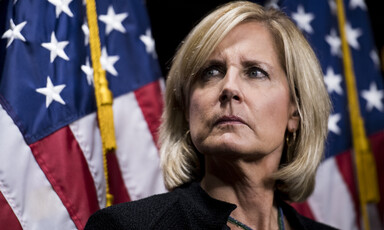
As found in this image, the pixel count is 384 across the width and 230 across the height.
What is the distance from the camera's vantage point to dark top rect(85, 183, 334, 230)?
5.30 ft

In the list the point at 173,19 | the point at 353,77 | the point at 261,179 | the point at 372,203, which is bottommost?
the point at 372,203

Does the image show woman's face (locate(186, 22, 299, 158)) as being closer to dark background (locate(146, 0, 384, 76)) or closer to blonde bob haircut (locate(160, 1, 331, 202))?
blonde bob haircut (locate(160, 1, 331, 202))

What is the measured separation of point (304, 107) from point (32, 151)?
3.12 feet

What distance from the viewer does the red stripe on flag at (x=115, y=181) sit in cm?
211

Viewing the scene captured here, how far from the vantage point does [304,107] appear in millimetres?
1929

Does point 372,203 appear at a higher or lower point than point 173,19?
lower

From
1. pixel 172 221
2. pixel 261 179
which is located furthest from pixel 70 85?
pixel 261 179

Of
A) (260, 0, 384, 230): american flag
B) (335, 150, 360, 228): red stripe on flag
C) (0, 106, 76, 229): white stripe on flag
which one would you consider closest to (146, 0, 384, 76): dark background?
(260, 0, 384, 230): american flag

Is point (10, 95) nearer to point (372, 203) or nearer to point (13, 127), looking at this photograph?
point (13, 127)

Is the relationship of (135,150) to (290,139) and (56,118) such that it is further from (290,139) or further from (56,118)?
(290,139)

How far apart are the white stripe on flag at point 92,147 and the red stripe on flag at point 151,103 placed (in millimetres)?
309

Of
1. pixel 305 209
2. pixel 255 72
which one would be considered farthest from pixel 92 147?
pixel 305 209

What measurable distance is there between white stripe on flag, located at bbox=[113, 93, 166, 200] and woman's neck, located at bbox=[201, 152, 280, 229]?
38cm

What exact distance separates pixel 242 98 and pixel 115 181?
68cm
